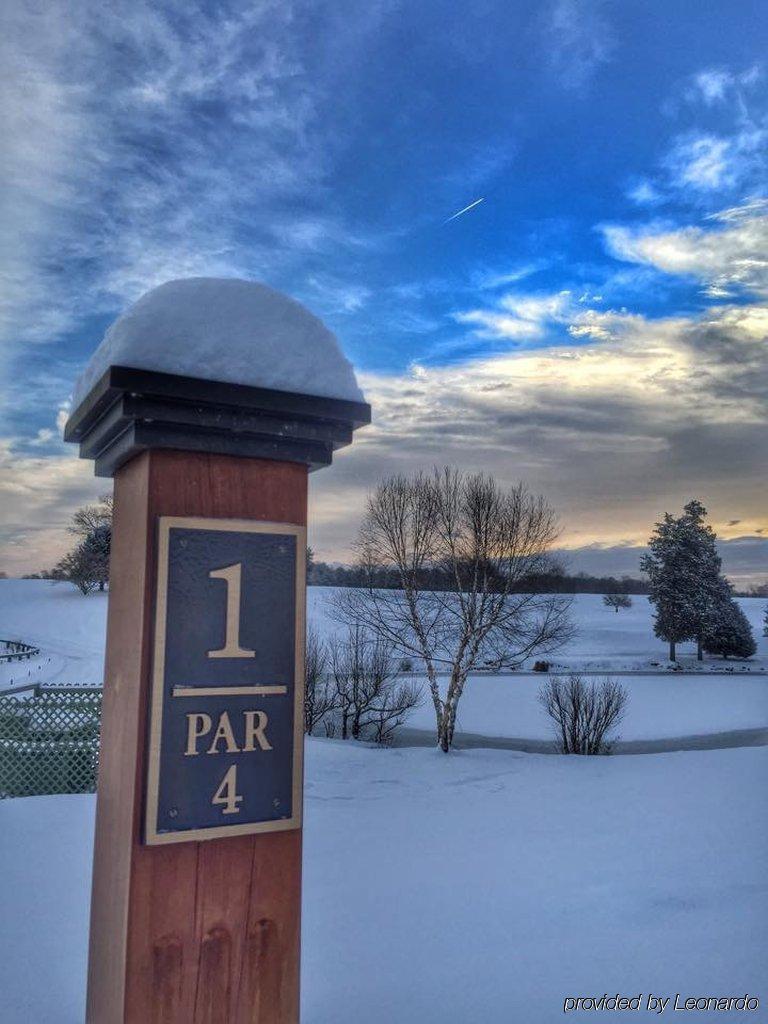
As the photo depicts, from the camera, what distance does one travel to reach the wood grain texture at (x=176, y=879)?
1895 millimetres

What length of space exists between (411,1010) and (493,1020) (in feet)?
1.02

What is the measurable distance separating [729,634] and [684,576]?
3315 millimetres

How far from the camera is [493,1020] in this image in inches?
115

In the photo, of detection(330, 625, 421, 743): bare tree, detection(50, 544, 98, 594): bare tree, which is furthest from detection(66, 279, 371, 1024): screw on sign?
detection(50, 544, 98, 594): bare tree

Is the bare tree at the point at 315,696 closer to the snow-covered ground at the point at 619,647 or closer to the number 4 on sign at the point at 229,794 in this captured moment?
the snow-covered ground at the point at 619,647

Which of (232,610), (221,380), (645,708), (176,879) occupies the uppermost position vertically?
(221,380)

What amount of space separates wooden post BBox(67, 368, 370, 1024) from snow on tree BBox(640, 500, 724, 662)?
116 ft

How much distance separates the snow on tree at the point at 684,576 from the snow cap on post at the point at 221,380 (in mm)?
35428

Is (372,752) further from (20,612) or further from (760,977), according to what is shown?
(20,612)

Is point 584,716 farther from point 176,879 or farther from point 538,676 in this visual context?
point 538,676

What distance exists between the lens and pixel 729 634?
1417 inches

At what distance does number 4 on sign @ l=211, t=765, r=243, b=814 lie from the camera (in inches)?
77.2

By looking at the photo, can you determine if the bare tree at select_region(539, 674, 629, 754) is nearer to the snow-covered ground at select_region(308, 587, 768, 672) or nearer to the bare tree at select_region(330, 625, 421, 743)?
the bare tree at select_region(330, 625, 421, 743)

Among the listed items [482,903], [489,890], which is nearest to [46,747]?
[489,890]
